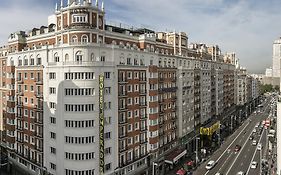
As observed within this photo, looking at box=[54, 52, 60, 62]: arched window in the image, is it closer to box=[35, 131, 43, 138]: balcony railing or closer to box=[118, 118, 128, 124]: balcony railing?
box=[35, 131, 43, 138]: balcony railing

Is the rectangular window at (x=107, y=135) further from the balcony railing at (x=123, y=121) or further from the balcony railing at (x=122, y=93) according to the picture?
the balcony railing at (x=122, y=93)

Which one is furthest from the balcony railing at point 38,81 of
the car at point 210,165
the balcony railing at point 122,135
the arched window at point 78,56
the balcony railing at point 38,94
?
the car at point 210,165

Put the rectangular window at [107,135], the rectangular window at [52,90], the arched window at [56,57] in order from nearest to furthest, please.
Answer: the rectangular window at [107,135], the rectangular window at [52,90], the arched window at [56,57]

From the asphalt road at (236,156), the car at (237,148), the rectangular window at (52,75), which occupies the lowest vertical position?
the asphalt road at (236,156)

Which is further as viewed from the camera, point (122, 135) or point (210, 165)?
point (210, 165)

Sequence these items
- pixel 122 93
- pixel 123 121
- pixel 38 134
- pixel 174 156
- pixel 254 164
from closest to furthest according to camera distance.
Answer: pixel 122 93
pixel 123 121
pixel 38 134
pixel 174 156
pixel 254 164

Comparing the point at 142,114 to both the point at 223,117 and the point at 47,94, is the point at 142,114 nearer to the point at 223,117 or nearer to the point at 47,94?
the point at 47,94

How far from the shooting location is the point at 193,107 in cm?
9219

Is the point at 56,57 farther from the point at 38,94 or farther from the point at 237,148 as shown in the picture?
the point at 237,148

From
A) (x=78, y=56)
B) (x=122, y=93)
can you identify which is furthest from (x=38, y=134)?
(x=78, y=56)

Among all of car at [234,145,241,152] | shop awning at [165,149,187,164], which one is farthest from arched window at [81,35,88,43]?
car at [234,145,241,152]

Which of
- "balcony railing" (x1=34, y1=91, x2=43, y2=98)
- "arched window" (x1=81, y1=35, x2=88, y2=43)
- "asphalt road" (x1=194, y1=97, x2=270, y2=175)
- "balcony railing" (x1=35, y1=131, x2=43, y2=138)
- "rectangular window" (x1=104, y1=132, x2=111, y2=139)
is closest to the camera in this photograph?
"arched window" (x1=81, y1=35, x2=88, y2=43)

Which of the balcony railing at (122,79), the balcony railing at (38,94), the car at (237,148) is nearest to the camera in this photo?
the balcony railing at (122,79)

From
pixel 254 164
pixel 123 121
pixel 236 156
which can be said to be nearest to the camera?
pixel 123 121
